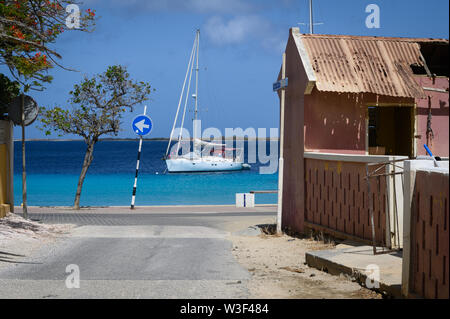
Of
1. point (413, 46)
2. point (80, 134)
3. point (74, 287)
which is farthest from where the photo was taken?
point (80, 134)

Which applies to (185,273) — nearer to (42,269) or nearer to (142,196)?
(42,269)

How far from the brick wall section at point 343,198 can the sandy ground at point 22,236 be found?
585cm

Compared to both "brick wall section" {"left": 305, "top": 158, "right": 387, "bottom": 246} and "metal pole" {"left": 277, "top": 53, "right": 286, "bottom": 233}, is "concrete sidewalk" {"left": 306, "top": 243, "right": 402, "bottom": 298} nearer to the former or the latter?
"brick wall section" {"left": 305, "top": 158, "right": 387, "bottom": 246}

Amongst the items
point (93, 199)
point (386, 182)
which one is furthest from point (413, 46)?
point (93, 199)

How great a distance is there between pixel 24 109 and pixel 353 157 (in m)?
8.55

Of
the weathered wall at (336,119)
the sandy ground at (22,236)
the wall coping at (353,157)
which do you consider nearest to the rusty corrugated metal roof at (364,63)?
the weathered wall at (336,119)

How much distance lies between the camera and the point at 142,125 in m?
22.0

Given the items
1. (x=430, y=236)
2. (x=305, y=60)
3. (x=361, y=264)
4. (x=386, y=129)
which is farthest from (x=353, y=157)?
(x=386, y=129)

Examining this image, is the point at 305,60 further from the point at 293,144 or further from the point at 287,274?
the point at 287,274

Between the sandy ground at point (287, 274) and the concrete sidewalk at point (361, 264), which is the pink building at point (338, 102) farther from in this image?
the concrete sidewalk at point (361, 264)

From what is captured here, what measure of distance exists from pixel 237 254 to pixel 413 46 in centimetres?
752

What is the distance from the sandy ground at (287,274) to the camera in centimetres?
752
